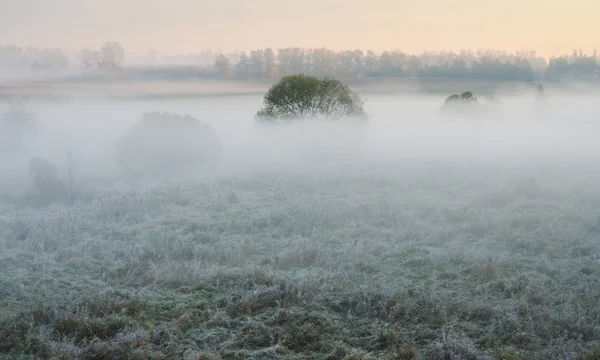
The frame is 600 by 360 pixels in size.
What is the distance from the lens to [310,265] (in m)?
15.0

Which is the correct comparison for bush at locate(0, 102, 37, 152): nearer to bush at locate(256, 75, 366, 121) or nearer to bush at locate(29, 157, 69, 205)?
bush at locate(29, 157, 69, 205)

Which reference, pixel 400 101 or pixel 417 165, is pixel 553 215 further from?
pixel 400 101

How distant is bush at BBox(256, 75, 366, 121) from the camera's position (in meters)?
44.2

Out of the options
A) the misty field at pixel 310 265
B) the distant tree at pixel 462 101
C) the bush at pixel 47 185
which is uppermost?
the distant tree at pixel 462 101

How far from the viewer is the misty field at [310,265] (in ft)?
33.4

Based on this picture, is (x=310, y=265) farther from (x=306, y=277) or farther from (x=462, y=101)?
(x=462, y=101)

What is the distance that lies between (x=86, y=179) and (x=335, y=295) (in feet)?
84.3

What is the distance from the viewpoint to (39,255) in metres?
15.9

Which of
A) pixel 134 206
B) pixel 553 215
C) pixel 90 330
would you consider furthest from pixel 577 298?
pixel 134 206

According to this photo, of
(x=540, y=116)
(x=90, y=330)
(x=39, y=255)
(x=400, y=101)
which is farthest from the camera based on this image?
(x=400, y=101)

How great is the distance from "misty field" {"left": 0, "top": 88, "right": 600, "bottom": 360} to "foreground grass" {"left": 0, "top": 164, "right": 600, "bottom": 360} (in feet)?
0.17

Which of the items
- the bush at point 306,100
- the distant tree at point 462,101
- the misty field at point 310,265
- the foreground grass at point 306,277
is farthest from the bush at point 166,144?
the distant tree at point 462,101

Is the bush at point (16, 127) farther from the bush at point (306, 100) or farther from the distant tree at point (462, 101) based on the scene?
the distant tree at point (462, 101)

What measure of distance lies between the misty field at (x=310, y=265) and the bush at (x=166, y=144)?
5092 millimetres
